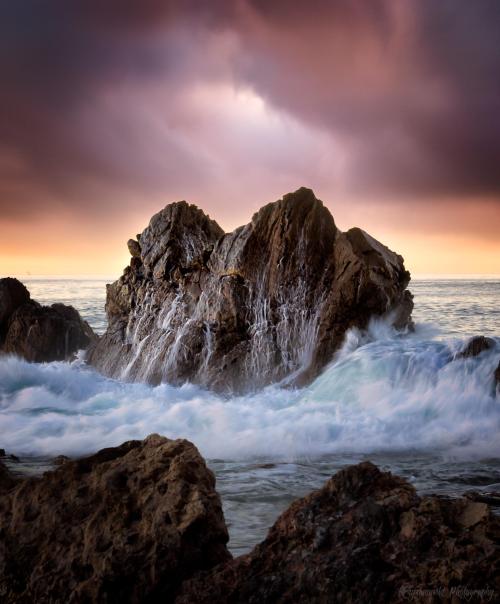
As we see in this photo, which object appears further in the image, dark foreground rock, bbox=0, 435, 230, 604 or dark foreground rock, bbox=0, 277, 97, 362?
dark foreground rock, bbox=0, 277, 97, 362

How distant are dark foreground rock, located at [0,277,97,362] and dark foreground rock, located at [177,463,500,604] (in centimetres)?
1382

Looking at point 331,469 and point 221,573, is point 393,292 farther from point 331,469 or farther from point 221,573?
point 221,573

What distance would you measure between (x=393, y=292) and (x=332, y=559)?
30.3 feet

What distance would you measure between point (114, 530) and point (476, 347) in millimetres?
7680

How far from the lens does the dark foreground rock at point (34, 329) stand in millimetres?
16141

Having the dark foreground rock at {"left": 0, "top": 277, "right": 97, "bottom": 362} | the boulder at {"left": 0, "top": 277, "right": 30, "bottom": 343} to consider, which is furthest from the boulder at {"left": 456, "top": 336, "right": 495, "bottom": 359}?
the boulder at {"left": 0, "top": 277, "right": 30, "bottom": 343}

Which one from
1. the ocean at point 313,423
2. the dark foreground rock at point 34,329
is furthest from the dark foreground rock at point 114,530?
the dark foreground rock at point 34,329

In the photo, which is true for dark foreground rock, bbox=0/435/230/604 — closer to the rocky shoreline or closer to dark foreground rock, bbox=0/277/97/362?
the rocky shoreline

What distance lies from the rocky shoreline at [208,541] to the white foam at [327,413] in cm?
407

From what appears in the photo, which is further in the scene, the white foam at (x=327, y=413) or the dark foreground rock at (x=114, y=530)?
A: the white foam at (x=327, y=413)

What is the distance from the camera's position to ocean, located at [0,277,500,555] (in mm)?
6793

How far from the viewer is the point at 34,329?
16281 millimetres

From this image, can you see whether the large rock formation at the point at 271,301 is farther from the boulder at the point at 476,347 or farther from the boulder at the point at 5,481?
the boulder at the point at 5,481

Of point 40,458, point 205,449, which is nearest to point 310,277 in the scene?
point 205,449
